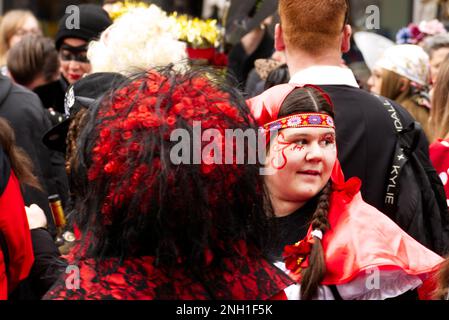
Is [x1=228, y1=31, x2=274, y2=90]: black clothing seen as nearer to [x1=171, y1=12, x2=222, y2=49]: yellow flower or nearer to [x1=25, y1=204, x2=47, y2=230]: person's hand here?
[x1=171, y1=12, x2=222, y2=49]: yellow flower

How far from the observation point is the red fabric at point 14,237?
3240mm

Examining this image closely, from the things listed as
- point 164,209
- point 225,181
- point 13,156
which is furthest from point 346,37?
point 164,209

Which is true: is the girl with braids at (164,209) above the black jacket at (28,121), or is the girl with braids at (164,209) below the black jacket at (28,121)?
above

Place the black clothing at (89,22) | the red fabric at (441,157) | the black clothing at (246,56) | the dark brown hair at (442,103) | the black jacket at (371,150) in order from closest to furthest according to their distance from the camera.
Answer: the black jacket at (371,150) → the red fabric at (441,157) → the dark brown hair at (442,103) → the black clothing at (89,22) → the black clothing at (246,56)

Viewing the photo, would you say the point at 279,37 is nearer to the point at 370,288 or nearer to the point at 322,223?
the point at 322,223

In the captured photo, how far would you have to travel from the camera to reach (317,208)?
296 centimetres

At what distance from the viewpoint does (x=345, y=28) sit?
12.0ft

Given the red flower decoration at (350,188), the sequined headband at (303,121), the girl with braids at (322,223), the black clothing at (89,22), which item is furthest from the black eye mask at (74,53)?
the red flower decoration at (350,188)

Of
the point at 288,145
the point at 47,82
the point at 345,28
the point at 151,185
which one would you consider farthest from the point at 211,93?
the point at 47,82

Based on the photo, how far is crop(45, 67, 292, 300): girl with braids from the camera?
80.4 inches

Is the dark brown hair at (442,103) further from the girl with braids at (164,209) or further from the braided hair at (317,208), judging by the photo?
the girl with braids at (164,209)

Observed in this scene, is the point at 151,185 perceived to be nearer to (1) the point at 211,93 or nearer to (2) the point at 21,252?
(1) the point at 211,93

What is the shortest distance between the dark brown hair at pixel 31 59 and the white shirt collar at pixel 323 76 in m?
2.93

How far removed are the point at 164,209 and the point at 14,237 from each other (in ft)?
4.71
